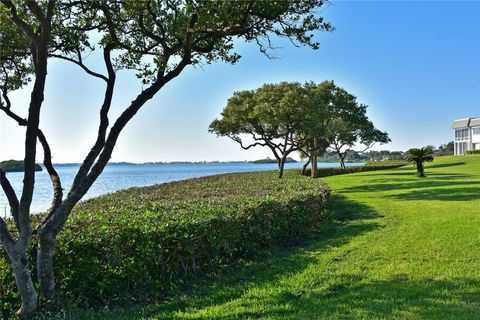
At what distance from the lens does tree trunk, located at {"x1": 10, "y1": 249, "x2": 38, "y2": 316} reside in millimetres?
4422

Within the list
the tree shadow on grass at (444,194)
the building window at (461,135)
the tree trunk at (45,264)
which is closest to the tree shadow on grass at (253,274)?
the tree trunk at (45,264)

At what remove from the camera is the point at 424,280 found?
5574mm

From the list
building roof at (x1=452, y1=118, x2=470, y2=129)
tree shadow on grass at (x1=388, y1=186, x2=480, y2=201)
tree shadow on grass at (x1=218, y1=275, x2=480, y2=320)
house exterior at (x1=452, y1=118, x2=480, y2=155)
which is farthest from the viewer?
building roof at (x1=452, y1=118, x2=470, y2=129)

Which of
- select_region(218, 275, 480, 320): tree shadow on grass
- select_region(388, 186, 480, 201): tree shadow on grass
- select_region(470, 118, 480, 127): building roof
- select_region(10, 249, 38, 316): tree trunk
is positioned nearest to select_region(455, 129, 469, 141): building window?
select_region(470, 118, 480, 127): building roof

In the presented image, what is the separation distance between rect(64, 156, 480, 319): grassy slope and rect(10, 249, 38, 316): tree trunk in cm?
69

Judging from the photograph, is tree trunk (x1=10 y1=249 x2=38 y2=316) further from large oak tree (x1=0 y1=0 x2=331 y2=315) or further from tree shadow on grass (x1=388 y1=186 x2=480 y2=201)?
tree shadow on grass (x1=388 y1=186 x2=480 y2=201)

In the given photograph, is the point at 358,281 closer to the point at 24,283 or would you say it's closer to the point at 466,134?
the point at 24,283

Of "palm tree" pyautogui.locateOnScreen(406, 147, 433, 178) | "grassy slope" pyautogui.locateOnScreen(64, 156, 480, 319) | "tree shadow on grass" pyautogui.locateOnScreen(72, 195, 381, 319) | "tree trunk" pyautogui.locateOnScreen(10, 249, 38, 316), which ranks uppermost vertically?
"palm tree" pyautogui.locateOnScreen(406, 147, 433, 178)

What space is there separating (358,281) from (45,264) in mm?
3788

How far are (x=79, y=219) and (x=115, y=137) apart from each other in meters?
1.82

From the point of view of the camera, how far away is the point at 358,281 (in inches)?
223

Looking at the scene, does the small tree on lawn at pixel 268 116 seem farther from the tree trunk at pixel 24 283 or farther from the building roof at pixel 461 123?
the building roof at pixel 461 123

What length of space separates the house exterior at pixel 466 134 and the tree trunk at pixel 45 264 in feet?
233

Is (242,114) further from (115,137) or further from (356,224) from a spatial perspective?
(115,137)
